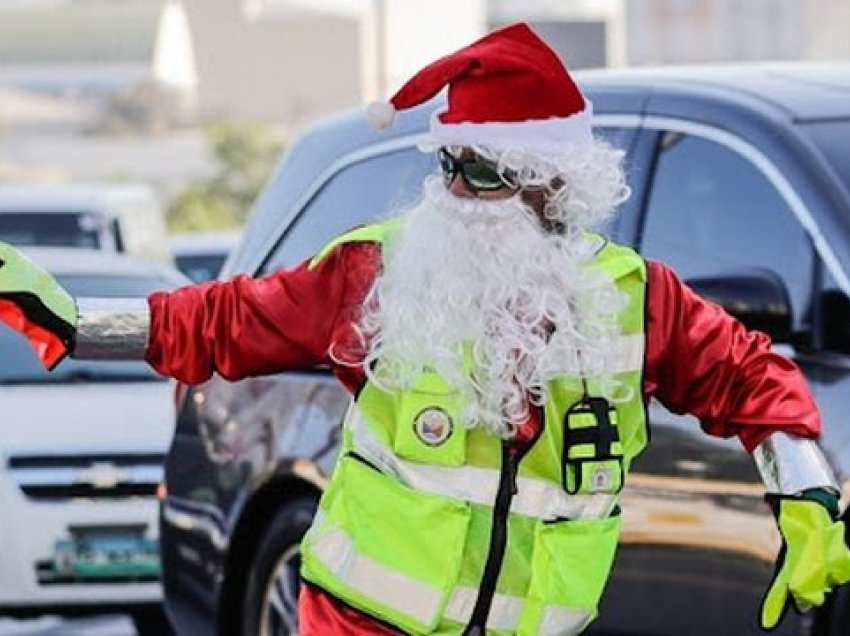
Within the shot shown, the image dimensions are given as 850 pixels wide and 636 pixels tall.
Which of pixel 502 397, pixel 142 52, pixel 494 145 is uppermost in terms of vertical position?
pixel 494 145

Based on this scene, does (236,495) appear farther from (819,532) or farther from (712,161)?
(819,532)

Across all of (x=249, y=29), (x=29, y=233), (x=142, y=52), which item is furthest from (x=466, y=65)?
(x=142, y=52)

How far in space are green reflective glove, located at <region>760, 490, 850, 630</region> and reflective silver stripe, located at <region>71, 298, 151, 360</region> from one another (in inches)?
40.7

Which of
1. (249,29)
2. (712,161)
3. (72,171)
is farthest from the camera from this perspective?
→ (249,29)

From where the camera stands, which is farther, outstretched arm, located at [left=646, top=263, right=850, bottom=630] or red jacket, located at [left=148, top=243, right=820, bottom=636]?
red jacket, located at [left=148, top=243, right=820, bottom=636]

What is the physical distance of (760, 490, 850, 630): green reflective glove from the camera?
432cm

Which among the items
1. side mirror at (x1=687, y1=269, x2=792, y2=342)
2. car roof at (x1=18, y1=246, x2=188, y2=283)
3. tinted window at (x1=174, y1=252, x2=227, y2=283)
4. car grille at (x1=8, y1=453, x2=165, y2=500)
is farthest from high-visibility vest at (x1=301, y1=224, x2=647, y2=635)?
tinted window at (x1=174, y1=252, x2=227, y2=283)

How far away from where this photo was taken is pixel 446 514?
4305mm

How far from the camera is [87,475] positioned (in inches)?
403

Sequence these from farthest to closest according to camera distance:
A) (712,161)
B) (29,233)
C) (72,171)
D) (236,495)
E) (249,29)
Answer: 1. (249,29)
2. (72,171)
3. (29,233)
4. (236,495)
5. (712,161)

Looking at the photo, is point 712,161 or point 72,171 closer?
point 712,161

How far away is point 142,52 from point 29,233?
12669 cm

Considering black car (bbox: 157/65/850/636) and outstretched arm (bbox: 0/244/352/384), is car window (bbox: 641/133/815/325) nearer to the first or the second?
Result: black car (bbox: 157/65/850/636)

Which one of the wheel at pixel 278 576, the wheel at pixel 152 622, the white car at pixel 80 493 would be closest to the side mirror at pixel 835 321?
the wheel at pixel 278 576
